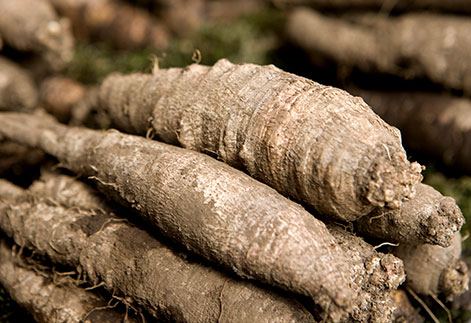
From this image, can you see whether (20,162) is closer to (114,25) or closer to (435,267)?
(114,25)

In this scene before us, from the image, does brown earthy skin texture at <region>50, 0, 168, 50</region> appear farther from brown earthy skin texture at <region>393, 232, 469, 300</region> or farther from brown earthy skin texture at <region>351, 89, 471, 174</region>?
brown earthy skin texture at <region>393, 232, 469, 300</region>

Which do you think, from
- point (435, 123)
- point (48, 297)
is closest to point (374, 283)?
point (48, 297)

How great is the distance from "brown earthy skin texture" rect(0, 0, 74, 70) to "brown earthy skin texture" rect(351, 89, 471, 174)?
3600mm

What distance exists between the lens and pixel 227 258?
2215 millimetres

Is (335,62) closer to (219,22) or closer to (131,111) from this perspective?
(219,22)

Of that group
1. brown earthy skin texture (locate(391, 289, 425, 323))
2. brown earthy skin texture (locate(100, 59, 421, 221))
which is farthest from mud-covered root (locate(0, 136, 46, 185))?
brown earthy skin texture (locate(391, 289, 425, 323))

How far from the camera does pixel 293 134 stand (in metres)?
2.25

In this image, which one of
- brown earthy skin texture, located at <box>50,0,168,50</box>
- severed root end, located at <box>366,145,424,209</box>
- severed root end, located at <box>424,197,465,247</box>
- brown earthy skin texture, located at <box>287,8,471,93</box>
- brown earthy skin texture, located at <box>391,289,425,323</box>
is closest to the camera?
severed root end, located at <box>366,145,424,209</box>

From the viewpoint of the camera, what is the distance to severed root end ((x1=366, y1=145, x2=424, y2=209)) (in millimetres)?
2037

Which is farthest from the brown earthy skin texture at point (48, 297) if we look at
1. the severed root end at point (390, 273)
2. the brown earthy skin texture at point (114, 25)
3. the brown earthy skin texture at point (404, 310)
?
the brown earthy skin texture at point (114, 25)

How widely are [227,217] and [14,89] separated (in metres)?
3.09

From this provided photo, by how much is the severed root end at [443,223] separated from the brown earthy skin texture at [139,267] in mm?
895

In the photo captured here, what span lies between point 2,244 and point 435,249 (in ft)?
11.0

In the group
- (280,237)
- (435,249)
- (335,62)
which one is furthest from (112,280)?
(335,62)
